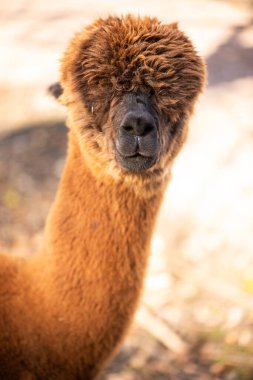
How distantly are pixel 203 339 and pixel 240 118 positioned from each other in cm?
390

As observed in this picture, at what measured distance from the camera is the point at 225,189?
6.62m

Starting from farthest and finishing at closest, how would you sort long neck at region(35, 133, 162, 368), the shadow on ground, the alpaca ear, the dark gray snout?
1. the shadow on ground
2. the alpaca ear
3. long neck at region(35, 133, 162, 368)
4. the dark gray snout

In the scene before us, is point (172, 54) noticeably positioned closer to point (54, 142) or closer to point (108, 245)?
point (108, 245)

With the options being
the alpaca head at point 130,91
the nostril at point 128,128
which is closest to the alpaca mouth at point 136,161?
the alpaca head at point 130,91

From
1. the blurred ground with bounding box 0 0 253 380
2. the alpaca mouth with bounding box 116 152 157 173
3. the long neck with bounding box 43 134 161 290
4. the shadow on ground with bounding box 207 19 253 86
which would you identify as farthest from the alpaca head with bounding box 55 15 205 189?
the shadow on ground with bounding box 207 19 253 86

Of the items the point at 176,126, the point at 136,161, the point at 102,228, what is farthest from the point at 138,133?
the point at 102,228

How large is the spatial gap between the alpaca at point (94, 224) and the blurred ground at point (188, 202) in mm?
1657

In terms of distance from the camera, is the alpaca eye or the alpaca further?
the alpaca eye

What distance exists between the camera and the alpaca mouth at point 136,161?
Answer: 9.91 ft

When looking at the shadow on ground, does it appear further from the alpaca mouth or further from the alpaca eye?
the alpaca mouth

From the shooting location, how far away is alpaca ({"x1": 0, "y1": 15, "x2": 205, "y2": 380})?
3.08 m

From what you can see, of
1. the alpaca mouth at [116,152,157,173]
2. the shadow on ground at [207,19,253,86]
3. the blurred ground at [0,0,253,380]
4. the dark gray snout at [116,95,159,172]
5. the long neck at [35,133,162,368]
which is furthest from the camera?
the shadow on ground at [207,19,253,86]

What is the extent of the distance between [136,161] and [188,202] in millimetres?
3596

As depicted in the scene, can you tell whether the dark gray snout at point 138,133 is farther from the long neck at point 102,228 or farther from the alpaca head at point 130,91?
the long neck at point 102,228
